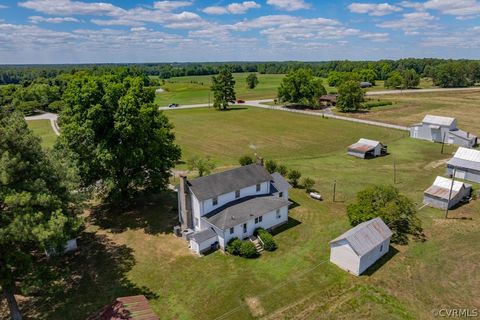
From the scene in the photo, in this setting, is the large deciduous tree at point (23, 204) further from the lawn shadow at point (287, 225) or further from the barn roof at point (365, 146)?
the barn roof at point (365, 146)

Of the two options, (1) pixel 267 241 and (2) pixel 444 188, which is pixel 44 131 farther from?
(2) pixel 444 188

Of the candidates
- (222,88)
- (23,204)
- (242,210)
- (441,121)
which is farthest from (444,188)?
(222,88)

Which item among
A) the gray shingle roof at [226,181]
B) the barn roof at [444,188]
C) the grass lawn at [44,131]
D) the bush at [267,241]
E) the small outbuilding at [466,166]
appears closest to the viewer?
the bush at [267,241]

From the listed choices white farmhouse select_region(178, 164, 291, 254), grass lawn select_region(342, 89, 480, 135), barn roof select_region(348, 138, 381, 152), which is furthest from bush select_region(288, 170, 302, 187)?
grass lawn select_region(342, 89, 480, 135)

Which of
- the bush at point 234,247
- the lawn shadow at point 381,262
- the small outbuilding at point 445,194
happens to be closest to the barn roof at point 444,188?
the small outbuilding at point 445,194

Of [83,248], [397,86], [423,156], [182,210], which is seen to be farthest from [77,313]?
[397,86]

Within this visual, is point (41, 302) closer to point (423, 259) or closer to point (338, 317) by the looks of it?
point (338, 317)
